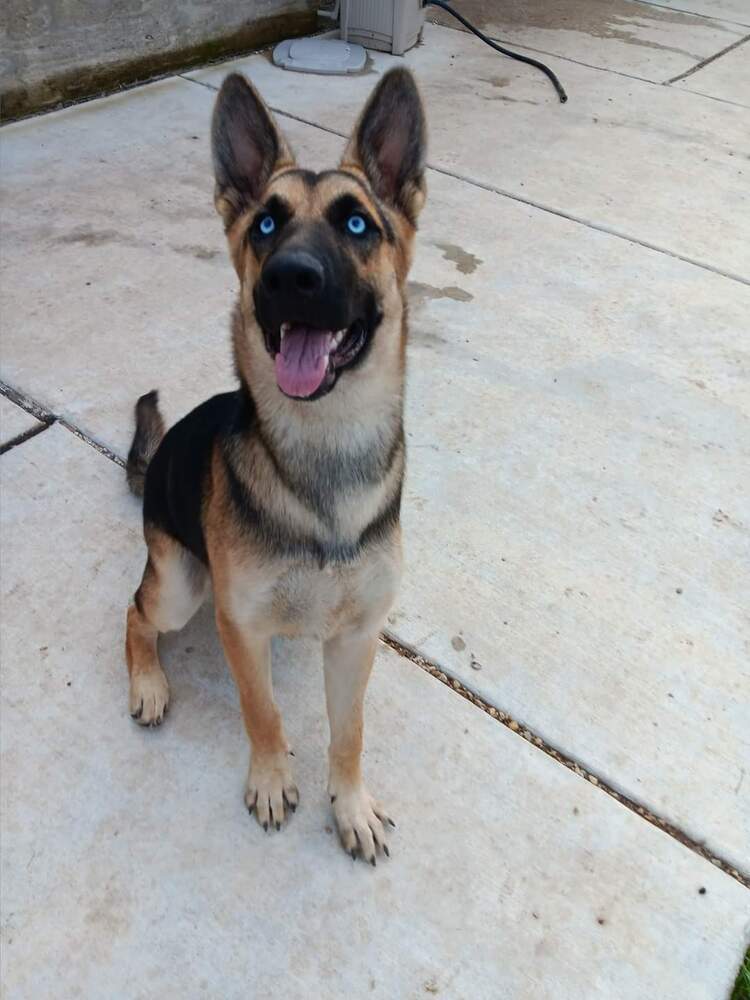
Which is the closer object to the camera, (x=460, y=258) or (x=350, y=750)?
(x=350, y=750)

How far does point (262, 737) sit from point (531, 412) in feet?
6.79

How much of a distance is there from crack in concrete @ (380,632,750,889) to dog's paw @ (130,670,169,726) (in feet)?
2.39

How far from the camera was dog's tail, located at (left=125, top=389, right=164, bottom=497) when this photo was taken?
9.84 ft

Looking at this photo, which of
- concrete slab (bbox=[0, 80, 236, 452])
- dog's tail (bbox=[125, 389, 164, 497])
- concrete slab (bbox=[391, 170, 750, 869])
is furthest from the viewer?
concrete slab (bbox=[0, 80, 236, 452])

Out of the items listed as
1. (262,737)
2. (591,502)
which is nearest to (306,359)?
(262,737)

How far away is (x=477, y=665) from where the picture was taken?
2.69 meters

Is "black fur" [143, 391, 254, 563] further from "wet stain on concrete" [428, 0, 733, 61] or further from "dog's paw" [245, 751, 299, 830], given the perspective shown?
"wet stain on concrete" [428, 0, 733, 61]

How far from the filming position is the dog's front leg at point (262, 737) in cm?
212

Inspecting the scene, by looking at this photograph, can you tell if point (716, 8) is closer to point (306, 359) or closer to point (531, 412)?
point (531, 412)

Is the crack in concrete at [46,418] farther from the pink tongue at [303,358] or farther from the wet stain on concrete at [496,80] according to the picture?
the wet stain on concrete at [496,80]

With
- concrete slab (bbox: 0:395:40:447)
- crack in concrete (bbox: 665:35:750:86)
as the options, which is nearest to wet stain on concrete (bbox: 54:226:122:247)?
concrete slab (bbox: 0:395:40:447)

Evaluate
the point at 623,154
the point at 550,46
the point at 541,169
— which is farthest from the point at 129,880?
the point at 550,46

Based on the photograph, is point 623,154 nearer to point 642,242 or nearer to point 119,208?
point 642,242

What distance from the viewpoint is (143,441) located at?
9.84 feet
